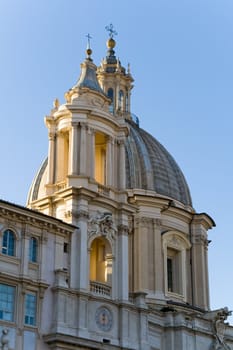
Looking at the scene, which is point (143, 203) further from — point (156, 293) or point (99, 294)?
point (99, 294)

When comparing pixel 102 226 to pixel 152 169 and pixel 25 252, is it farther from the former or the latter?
pixel 152 169

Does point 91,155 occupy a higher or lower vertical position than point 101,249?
higher

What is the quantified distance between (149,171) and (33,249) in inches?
760

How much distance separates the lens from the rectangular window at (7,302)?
3700 centimetres

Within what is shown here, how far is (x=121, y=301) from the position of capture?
4272cm

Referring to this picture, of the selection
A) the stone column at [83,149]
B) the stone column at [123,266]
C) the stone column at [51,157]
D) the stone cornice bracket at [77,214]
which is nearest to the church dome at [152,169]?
the stone column at [51,157]

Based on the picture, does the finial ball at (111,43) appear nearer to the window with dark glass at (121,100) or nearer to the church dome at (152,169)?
the window with dark glass at (121,100)

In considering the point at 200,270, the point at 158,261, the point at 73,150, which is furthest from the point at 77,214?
the point at 200,270

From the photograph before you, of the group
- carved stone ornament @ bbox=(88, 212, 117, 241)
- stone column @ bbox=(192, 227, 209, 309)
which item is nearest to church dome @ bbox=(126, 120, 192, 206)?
stone column @ bbox=(192, 227, 209, 309)

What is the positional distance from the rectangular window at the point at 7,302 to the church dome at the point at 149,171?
56.2 feet

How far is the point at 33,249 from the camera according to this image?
39.7 m

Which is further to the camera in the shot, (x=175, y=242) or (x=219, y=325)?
(x=175, y=242)

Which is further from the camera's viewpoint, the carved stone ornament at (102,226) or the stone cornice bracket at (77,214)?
the carved stone ornament at (102,226)

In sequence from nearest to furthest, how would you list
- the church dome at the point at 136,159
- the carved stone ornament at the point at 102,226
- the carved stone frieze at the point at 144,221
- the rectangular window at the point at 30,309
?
the rectangular window at the point at 30,309 → the carved stone ornament at the point at 102,226 → the carved stone frieze at the point at 144,221 → the church dome at the point at 136,159
